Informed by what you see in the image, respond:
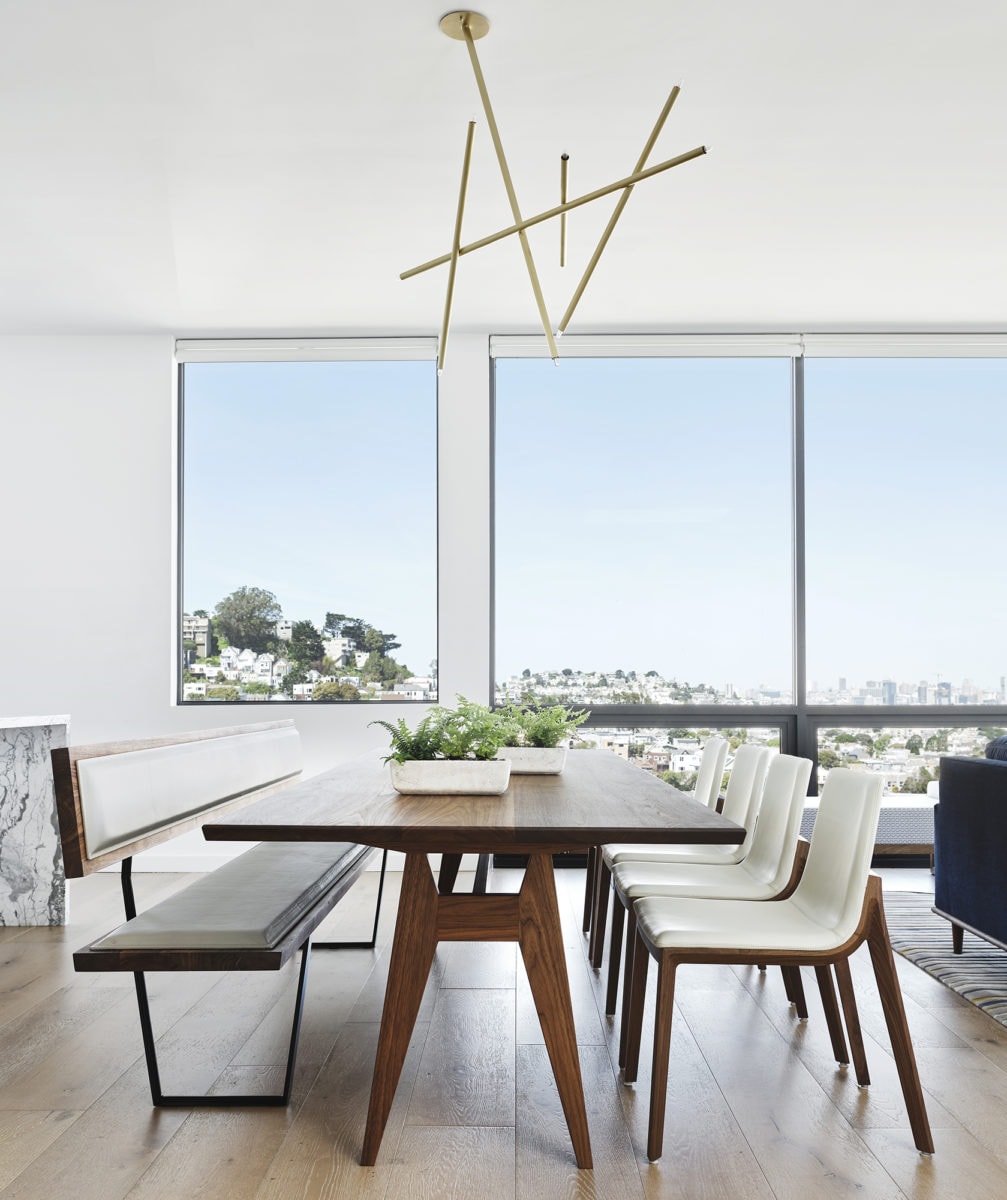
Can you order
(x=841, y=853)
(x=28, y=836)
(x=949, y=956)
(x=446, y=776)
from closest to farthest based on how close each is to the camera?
1. (x=841, y=853)
2. (x=446, y=776)
3. (x=949, y=956)
4. (x=28, y=836)

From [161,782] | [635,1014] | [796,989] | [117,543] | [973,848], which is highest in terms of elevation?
[117,543]

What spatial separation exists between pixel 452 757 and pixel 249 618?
3.40m

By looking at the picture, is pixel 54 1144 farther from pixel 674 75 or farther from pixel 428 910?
pixel 674 75

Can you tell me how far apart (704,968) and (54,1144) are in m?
2.10

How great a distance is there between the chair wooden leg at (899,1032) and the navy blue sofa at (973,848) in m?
1.37

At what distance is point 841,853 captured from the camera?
89.7 inches

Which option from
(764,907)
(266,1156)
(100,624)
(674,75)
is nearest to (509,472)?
(100,624)

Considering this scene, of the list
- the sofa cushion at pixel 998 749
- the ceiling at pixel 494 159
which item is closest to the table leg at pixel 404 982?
the sofa cushion at pixel 998 749

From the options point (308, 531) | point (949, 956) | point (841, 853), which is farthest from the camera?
point (308, 531)

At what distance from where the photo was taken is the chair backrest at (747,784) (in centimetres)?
314

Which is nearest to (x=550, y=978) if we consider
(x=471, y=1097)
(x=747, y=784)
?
(x=471, y=1097)

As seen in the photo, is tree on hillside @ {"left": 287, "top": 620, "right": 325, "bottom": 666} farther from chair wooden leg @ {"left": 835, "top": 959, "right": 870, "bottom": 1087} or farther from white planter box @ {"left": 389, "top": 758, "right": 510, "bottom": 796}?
chair wooden leg @ {"left": 835, "top": 959, "right": 870, "bottom": 1087}

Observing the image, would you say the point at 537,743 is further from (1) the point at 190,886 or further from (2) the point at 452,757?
(1) the point at 190,886

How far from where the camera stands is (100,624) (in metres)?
5.43
